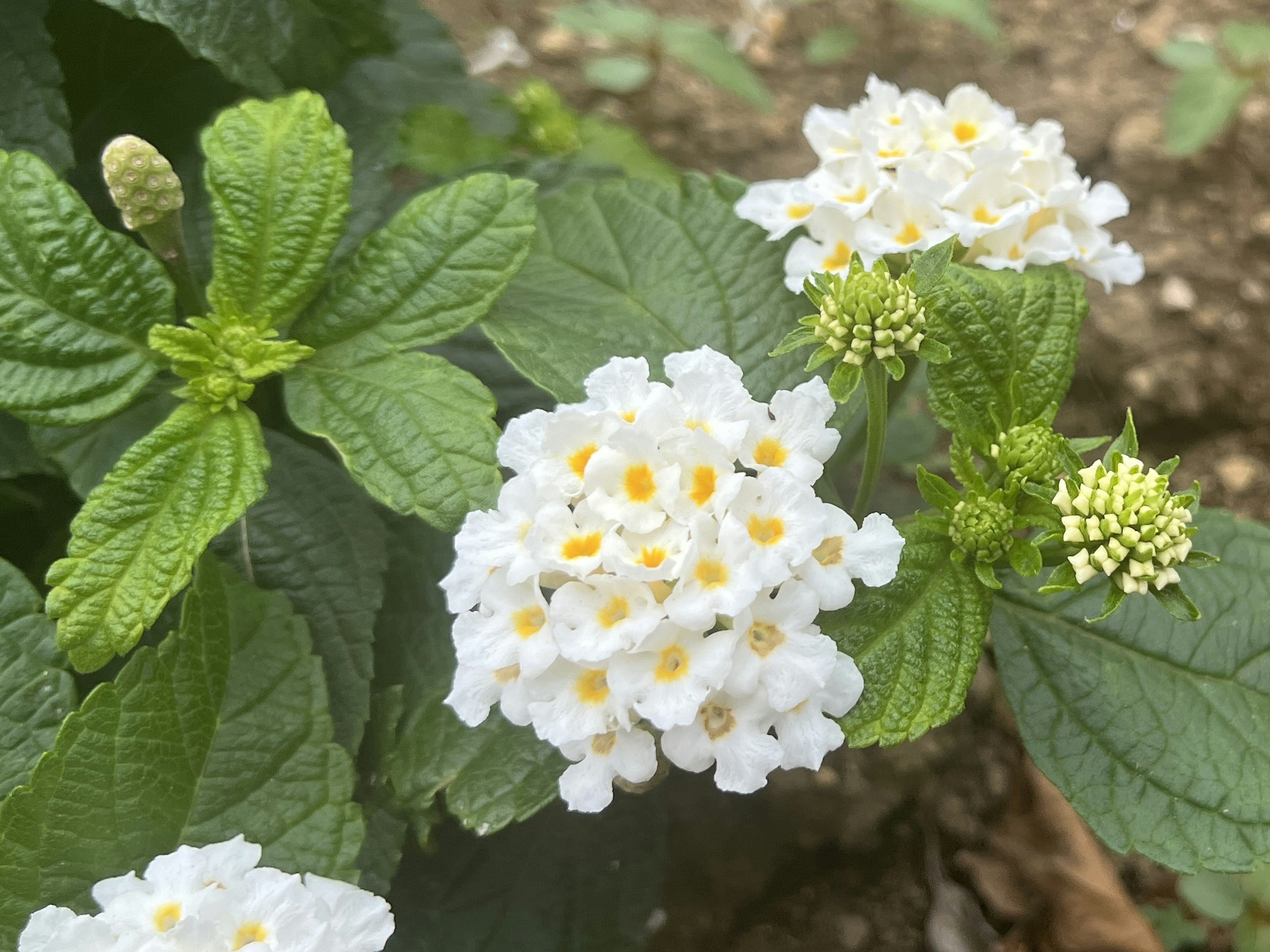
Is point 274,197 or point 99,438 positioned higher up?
point 274,197

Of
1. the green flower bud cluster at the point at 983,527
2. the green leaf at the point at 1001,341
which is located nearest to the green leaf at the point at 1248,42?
the green leaf at the point at 1001,341

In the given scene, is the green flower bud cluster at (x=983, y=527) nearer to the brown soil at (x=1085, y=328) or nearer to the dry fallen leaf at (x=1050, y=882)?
the dry fallen leaf at (x=1050, y=882)

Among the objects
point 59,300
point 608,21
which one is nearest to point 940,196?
point 59,300

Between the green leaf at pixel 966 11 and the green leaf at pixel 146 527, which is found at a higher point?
the green leaf at pixel 146 527

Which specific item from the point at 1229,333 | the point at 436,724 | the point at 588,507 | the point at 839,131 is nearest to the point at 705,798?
the point at 436,724

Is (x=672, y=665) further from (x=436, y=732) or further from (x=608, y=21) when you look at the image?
(x=608, y=21)

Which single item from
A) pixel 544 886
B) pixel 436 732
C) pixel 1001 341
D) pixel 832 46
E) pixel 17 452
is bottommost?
pixel 544 886
